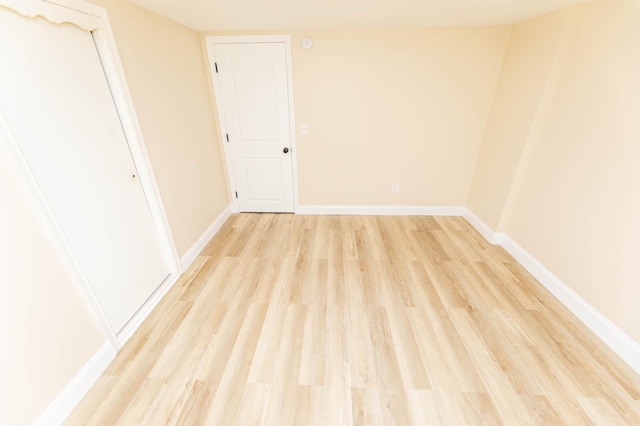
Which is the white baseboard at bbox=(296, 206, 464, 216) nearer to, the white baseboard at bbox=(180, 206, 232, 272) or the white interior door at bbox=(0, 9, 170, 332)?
the white baseboard at bbox=(180, 206, 232, 272)

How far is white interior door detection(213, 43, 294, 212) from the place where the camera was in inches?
118

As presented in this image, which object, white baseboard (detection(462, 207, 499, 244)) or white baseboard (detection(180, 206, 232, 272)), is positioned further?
white baseboard (detection(462, 207, 499, 244))

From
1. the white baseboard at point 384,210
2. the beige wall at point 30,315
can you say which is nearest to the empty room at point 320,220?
the beige wall at point 30,315

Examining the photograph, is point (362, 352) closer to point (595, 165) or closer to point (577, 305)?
point (577, 305)

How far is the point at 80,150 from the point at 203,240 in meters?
1.57

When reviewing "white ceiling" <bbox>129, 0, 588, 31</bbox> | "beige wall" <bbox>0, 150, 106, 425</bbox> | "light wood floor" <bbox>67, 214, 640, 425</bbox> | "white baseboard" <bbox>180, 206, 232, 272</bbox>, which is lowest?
"light wood floor" <bbox>67, 214, 640, 425</bbox>

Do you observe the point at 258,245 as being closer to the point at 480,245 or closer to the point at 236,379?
the point at 236,379

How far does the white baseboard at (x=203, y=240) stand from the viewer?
2639 mm

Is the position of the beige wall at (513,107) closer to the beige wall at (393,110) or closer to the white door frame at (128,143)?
the beige wall at (393,110)

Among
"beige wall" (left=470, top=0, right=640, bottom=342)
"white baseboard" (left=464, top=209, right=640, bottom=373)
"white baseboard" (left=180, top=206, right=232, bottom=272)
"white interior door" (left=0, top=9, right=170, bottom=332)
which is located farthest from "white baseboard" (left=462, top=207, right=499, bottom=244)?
"white interior door" (left=0, top=9, right=170, bottom=332)

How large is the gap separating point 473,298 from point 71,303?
279cm

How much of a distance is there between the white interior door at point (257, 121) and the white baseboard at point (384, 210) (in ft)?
1.12

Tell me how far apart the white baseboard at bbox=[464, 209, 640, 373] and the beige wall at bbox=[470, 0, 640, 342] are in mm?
44

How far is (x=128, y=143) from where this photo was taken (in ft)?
6.50
